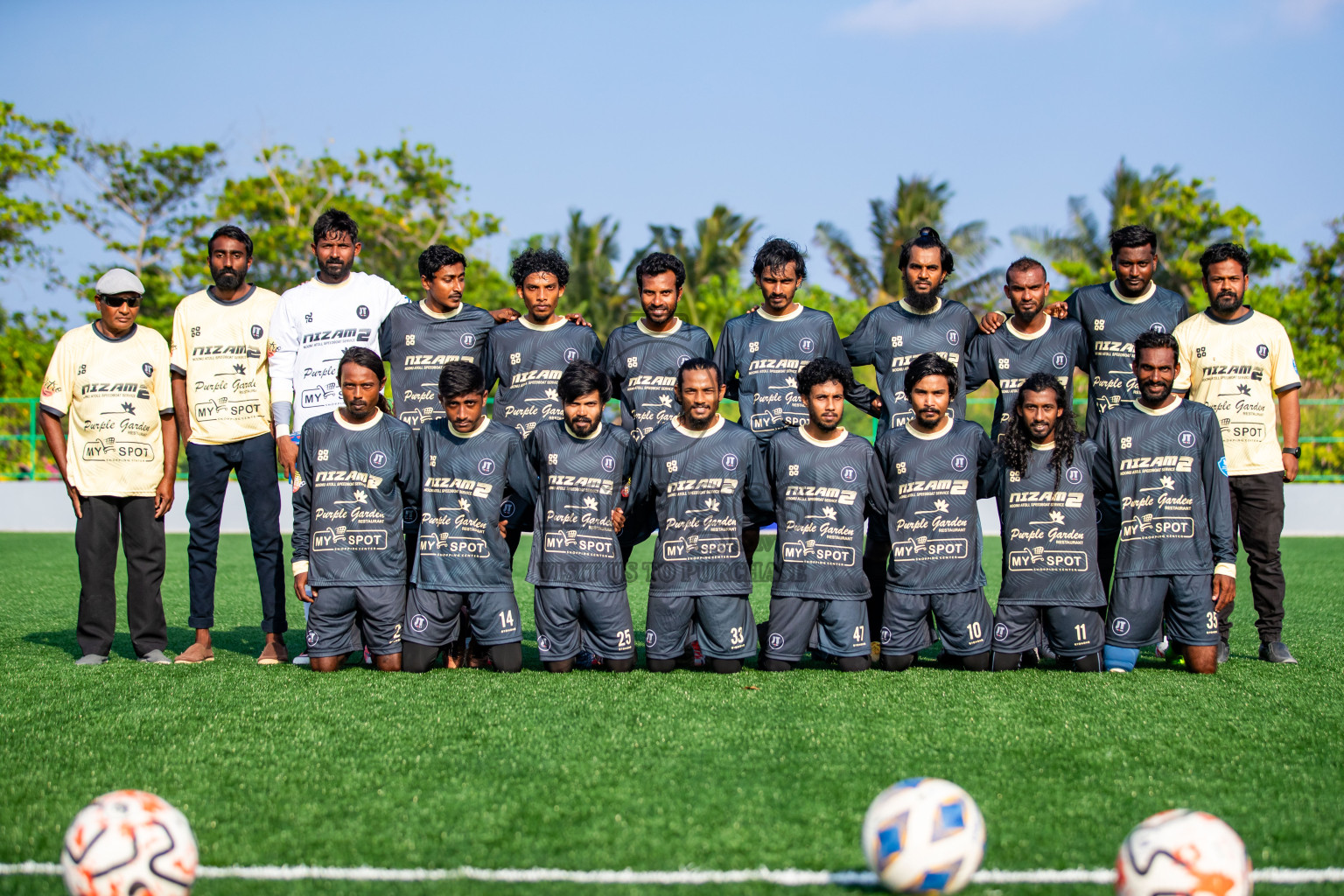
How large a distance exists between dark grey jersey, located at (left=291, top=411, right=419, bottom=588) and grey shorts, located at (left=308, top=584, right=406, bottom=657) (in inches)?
2.0

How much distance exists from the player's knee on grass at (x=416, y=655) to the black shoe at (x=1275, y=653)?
4356mm

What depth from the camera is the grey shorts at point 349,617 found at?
5.53 meters

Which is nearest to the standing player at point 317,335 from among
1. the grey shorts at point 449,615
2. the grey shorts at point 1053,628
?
the grey shorts at point 449,615

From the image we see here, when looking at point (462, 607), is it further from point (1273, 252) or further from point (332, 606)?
point (1273, 252)

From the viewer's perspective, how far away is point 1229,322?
588 cm

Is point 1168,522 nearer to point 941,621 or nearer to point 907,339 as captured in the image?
point 941,621

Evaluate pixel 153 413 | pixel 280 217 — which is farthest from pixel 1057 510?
pixel 280 217

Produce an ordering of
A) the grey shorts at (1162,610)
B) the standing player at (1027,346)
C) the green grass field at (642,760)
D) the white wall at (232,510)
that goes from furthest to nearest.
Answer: the white wall at (232,510)
the standing player at (1027,346)
the grey shorts at (1162,610)
the green grass field at (642,760)

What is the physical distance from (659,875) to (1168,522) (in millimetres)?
3686

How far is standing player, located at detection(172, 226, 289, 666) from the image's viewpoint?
5840mm

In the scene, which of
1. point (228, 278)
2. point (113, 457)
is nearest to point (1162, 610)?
point (228, 278)

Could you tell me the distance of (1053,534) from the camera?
18.0 ft

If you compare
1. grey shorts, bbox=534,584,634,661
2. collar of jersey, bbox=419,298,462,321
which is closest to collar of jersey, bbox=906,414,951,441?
grey shorts, bbox=534,584,634,661

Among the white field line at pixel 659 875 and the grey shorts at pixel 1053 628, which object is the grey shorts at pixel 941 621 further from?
the white field line at pixel 659 875
